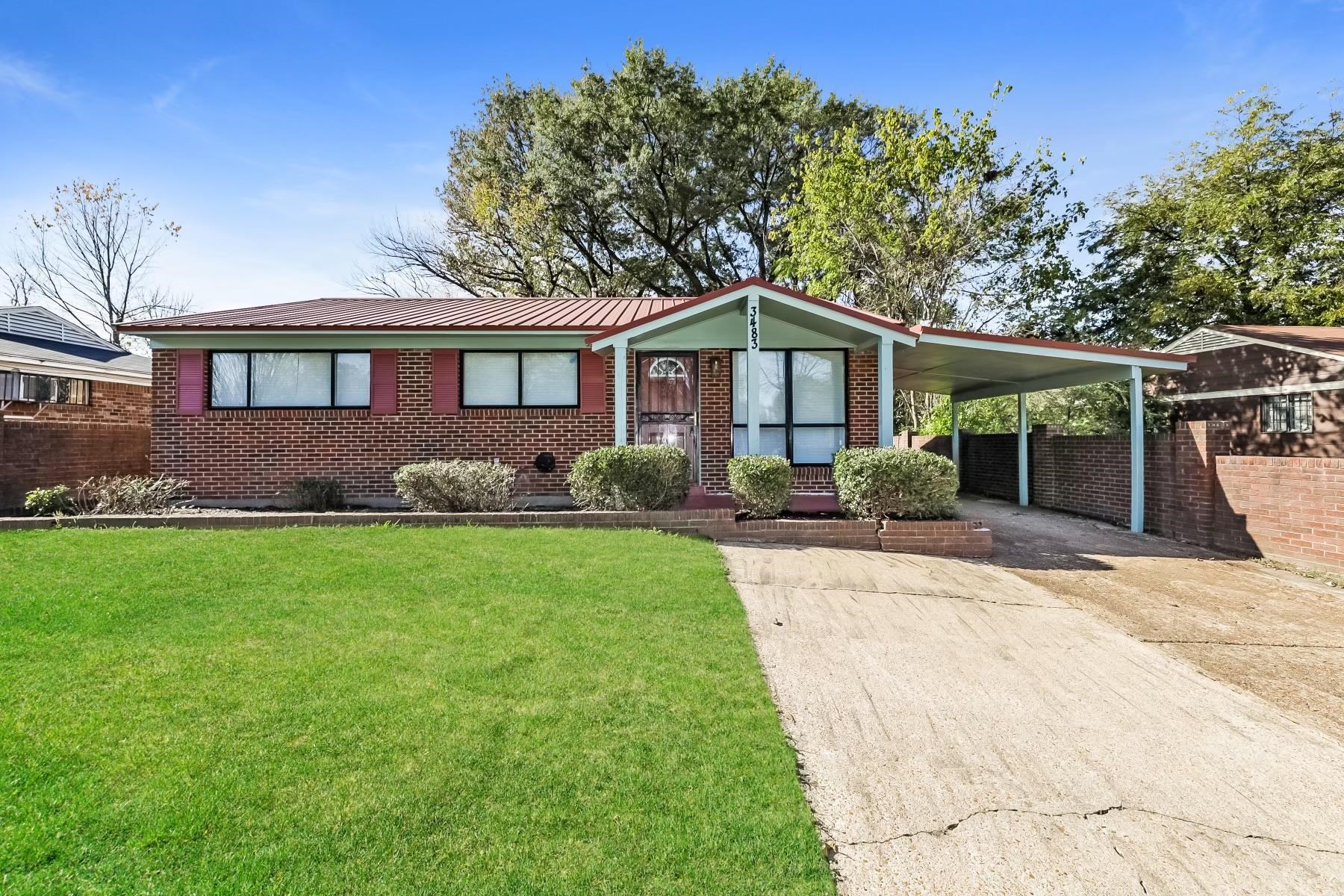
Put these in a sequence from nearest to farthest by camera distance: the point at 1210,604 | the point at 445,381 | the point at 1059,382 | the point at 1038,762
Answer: the point at 1038,762
the point at 1210,604
the point at 445,381
the point at 1059,382

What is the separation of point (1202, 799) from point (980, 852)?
128 centimetres

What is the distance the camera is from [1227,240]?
A: 19.2 m

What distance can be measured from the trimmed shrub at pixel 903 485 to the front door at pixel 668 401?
3449 mm

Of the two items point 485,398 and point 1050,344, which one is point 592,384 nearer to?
point 485,398

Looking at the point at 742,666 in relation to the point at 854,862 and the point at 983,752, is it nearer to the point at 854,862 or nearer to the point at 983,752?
the point at 983,752

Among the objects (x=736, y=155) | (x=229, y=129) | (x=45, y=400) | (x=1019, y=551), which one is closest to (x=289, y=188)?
(x=229, y=129)

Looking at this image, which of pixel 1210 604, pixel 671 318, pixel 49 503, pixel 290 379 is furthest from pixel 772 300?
pixel 49 503

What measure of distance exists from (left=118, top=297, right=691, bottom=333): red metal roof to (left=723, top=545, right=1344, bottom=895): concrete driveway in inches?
281

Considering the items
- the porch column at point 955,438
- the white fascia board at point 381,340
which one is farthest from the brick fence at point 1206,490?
the white fascia board at point 381,340

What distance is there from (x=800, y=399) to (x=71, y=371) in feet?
49.6

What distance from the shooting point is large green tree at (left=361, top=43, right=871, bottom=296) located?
24.3 meters

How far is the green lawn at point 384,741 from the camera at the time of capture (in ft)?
7.36

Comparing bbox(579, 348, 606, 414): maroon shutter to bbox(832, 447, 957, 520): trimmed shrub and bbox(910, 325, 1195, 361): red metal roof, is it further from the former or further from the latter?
bbox(910, 325, 1195, 361): red metal roof

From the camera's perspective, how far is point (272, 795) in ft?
8.41
